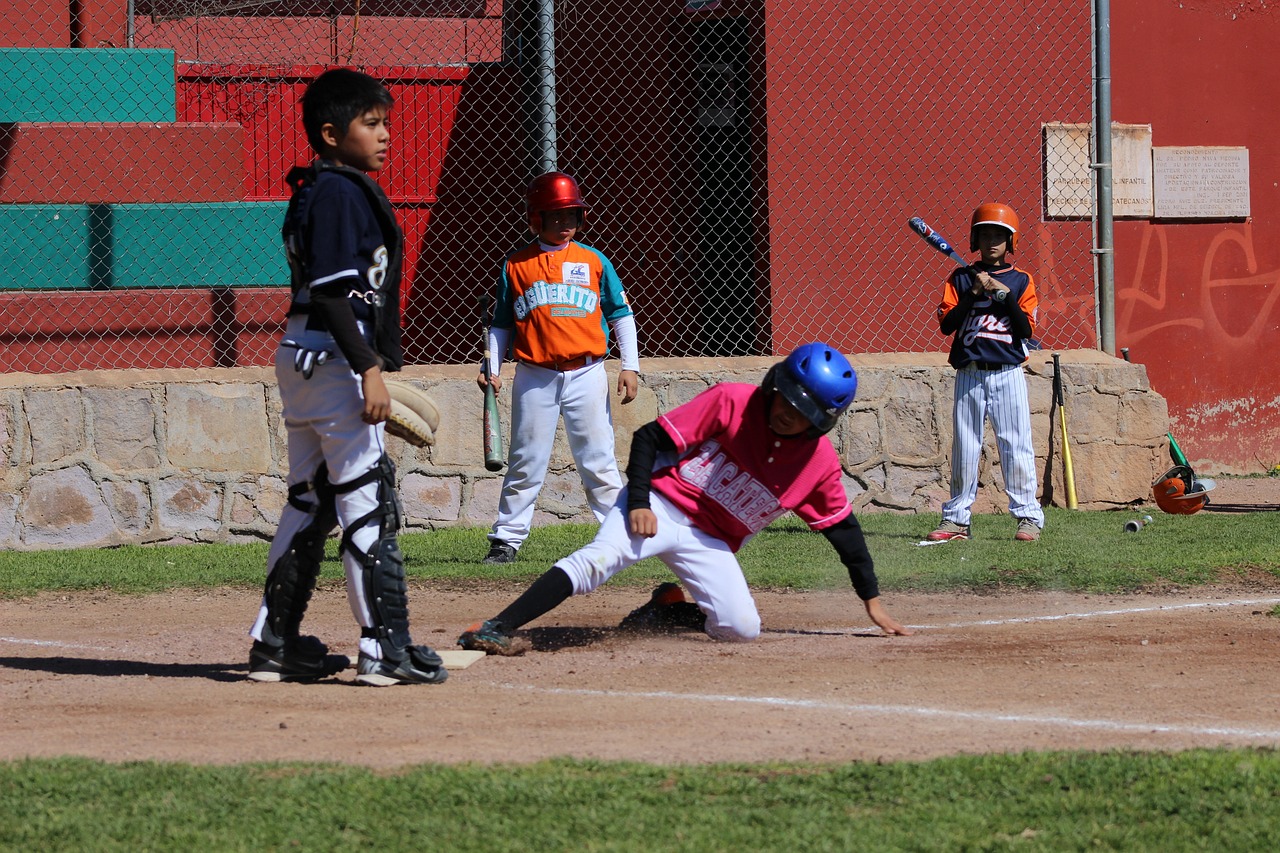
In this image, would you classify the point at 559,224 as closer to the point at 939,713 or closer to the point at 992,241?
the point at 992,241

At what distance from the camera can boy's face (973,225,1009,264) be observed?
8.47 m

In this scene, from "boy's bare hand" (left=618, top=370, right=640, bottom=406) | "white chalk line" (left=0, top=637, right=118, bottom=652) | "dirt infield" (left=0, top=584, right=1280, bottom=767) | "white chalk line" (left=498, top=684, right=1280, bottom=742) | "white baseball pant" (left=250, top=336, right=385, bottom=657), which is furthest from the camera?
"boy's bare hand" (left=618, top=370, right=640, bottom=406)

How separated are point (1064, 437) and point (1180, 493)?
829 mm

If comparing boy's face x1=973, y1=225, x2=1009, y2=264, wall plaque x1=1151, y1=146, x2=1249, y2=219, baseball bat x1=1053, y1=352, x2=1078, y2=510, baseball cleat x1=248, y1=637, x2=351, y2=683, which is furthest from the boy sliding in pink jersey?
wall plaque x1=1151, y1=146, x2=1249, y2=219

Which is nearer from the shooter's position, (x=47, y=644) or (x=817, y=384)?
(x=817, y=384)

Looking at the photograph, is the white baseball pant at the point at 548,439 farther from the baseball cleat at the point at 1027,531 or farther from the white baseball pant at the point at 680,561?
the baseball cleat at the point at 1027,531

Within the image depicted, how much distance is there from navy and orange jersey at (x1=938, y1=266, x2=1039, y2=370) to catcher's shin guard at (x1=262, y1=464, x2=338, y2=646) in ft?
15.3

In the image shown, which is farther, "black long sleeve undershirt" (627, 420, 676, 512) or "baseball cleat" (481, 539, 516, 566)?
"baseball cleat" (481, 539, 516, 566)

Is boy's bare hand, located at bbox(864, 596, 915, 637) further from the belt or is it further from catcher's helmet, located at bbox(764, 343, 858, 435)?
the belt

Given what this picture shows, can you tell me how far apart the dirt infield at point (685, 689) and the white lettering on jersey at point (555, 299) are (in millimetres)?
1762

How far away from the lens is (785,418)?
16.9 feet

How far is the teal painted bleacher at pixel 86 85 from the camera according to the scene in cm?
927

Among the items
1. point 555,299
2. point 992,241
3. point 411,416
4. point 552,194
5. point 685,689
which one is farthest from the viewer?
point 992,241

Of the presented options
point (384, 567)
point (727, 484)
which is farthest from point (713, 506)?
point (384, 567)
